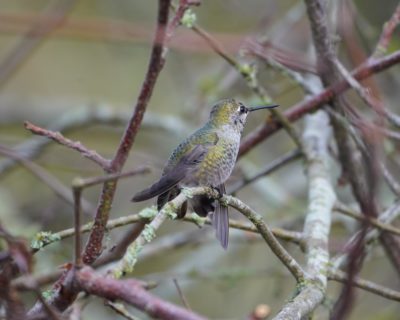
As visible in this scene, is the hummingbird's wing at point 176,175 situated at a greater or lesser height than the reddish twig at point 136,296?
greater

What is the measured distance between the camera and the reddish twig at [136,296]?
3.33 feet

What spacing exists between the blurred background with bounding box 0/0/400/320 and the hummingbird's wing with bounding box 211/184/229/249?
466 mm

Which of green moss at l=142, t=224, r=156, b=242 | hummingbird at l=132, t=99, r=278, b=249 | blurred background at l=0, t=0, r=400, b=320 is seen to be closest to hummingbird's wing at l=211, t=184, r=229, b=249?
hummingbird at l=132, t=99, r=278, b=249

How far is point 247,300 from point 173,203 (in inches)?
156

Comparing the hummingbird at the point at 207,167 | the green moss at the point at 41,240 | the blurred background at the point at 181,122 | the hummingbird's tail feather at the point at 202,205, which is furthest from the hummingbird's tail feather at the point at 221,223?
the green moss at the point at 41,240

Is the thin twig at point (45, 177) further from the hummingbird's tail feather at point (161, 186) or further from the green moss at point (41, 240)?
the hummingbird's tail feather at point (161, 186)

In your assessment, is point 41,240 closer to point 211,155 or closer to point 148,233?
point 148,233

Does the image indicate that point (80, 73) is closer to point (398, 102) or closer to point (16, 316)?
point (398, 102)

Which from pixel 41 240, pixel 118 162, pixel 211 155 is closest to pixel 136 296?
pixel 118 162

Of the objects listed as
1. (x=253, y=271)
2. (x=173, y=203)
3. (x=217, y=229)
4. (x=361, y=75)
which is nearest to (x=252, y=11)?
(x=253, y=271)

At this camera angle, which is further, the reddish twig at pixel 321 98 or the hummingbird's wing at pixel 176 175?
the reddish twig at pixel 321 98

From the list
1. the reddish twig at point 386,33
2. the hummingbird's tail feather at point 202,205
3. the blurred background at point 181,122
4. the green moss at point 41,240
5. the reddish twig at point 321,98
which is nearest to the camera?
the green moss at point 41,240

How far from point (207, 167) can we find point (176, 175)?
27 centimetres

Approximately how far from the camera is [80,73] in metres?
7.89
